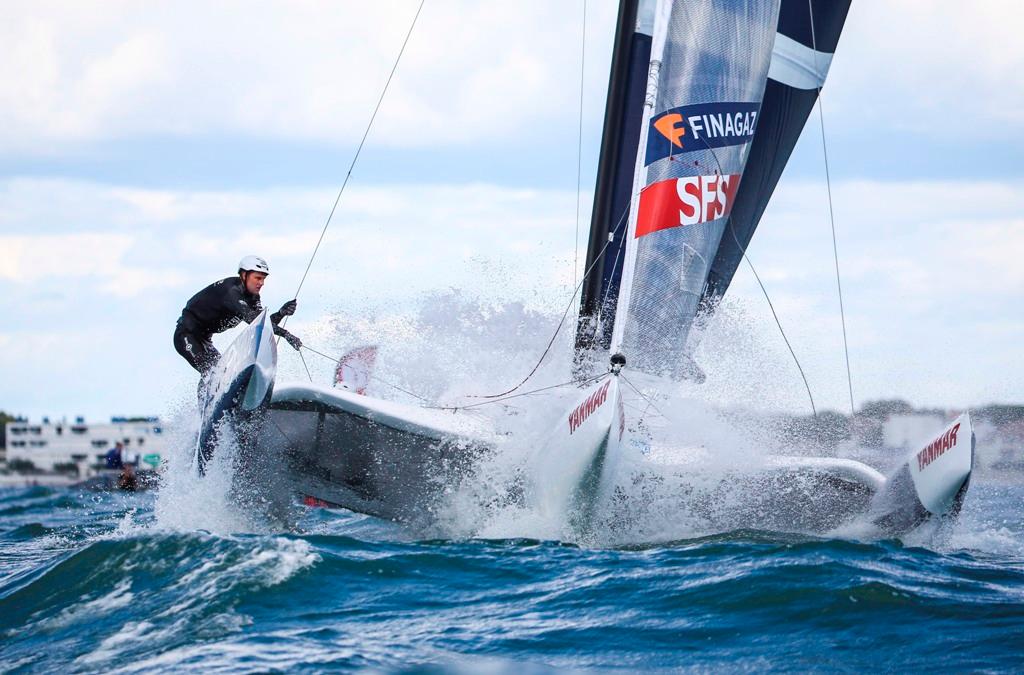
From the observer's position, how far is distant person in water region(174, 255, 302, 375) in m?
6.30

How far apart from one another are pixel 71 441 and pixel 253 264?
5446 cm

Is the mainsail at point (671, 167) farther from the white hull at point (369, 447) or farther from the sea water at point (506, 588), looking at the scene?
the white hull at point (369, 447)

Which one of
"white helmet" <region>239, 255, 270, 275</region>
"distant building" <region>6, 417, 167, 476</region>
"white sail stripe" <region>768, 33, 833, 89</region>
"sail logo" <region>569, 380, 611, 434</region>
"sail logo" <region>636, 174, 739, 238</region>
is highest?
"white sail stripe" <region>768, 33, 833, 89</region>

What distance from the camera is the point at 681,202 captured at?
22.9 feet

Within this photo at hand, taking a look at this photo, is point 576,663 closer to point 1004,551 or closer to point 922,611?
point 922,611

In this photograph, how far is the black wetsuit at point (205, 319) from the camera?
6312 millimetres

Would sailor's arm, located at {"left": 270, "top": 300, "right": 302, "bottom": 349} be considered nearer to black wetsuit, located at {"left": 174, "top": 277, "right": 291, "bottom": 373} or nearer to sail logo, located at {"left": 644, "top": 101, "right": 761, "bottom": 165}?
black wetsuit, located at {"left": 174, "top": 277, "right": 291, "bottom": 373}

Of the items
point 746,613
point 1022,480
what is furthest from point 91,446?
point 746,613

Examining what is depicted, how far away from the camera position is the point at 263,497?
Result: 6477 millimetres

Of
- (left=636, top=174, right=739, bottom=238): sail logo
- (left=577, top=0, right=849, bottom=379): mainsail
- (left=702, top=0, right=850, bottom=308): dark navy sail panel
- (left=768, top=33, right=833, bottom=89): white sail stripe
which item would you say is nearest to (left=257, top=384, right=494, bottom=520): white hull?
(left=577, top=0, right=849, bottom=379): mainsail

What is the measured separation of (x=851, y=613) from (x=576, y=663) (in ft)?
3.63

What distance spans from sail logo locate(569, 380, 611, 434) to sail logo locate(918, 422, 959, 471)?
5.60 feet

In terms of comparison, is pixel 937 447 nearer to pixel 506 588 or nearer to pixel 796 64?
pixel 506 588

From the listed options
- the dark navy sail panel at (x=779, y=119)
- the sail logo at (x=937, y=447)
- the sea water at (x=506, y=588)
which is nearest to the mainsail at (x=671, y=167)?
the dark navy sail panel at (x=779, y=119)
